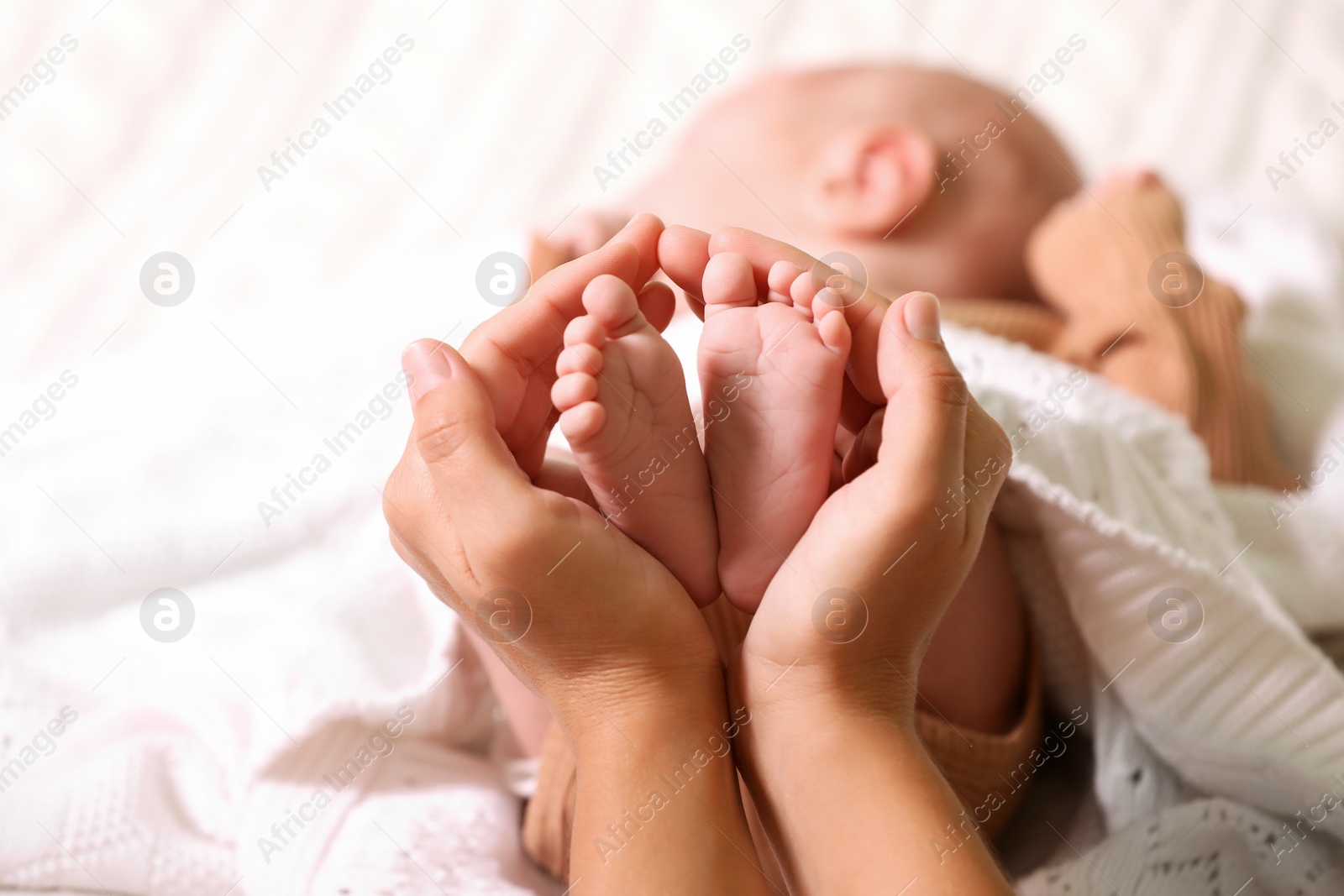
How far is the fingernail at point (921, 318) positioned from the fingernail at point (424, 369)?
243 mm

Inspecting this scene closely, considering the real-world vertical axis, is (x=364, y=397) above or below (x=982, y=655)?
above

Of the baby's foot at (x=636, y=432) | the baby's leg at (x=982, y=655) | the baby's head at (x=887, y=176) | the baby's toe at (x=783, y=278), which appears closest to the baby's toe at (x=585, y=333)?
the baby's foot at (x=636, y=432)

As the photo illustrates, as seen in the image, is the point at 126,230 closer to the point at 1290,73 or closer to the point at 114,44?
the point at 114,44

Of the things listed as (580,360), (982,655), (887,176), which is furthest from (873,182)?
(580,360)

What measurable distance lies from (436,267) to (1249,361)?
0.91 meters

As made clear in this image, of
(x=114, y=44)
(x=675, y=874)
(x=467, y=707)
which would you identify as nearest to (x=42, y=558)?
(x=467, y=707)

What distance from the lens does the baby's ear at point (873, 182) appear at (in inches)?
42.1

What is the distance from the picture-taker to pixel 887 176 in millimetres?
1075

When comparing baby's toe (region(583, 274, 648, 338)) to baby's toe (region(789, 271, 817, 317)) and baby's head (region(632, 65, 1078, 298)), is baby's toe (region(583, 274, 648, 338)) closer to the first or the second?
baby's toe (region(789, 271, 817, 317))

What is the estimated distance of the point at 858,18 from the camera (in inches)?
64.9

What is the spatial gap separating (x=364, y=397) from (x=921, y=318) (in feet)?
2.19

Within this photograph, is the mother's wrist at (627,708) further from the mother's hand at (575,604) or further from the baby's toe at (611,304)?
the baby's toe at (611,304)

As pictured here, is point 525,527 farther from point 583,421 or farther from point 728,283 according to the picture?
point 728,283

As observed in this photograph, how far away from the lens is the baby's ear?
3.51 ft
